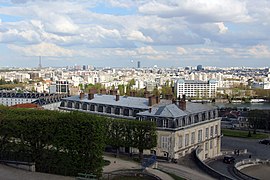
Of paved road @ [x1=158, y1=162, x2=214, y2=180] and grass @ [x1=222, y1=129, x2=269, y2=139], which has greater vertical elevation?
paved road @ [x1=158, y1=162, x2=214, y2=180]

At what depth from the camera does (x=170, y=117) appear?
29.3 m

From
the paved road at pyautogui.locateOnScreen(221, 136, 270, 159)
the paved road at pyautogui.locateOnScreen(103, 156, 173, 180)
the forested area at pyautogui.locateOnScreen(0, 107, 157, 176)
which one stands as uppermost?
the forested area at pyautogui.locateOnScreen(0, 107, 157, 176)

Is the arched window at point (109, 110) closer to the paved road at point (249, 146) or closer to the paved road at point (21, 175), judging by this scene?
the paved road at point (249, 146)

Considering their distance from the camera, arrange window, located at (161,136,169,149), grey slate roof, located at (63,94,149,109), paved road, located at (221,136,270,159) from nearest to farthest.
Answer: window, located at (161,136,169,149)
grey slate roof, located at (63,94,149,109)
paved road, located at (221,136,270,159)

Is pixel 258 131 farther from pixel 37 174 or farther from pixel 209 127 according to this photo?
pixel 37 174

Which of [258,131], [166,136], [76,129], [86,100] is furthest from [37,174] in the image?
[258,131]

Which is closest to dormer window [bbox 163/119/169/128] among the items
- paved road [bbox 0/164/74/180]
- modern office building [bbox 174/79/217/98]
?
paved road [bbox 0/164/74/180]

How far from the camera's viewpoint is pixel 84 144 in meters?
21.7

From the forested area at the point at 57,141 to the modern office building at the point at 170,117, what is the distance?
7.97 m

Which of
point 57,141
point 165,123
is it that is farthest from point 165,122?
point 57,141

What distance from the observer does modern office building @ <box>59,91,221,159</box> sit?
29516 mm

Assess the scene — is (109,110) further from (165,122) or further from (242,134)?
(242,134)

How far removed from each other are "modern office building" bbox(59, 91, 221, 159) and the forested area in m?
7.97

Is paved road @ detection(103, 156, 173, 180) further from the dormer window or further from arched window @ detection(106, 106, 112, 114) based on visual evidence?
arched window @ detection(106, 106, 112, 114)
